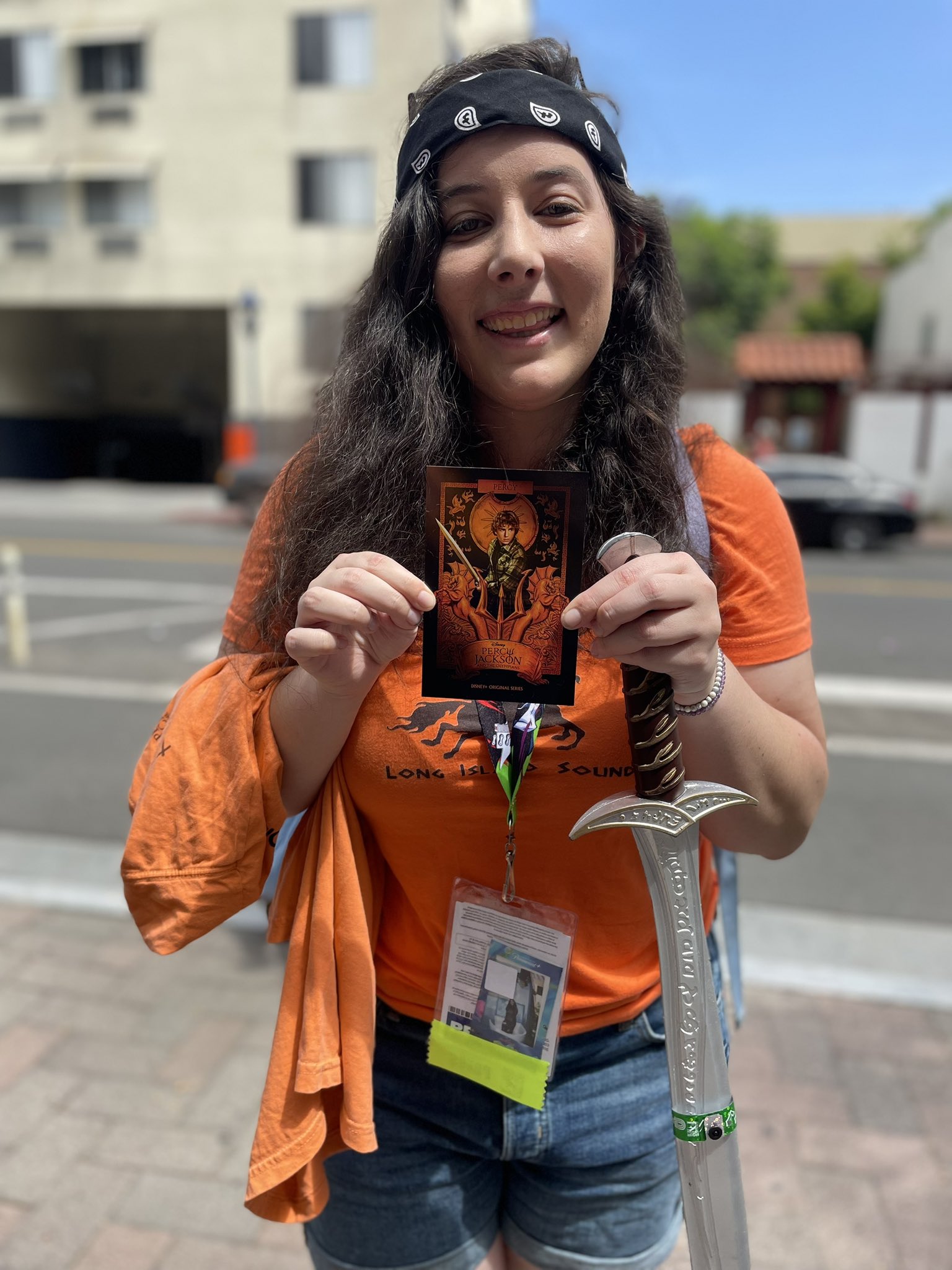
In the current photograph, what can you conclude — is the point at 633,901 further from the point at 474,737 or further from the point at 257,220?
the point at 257,220

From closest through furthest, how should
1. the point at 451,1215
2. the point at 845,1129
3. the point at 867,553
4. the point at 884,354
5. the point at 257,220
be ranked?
1. the point at 451,1215
2. the point at 845,1129
3. the point at 867,553
4. the point at 257,220
5. the point at 884,354

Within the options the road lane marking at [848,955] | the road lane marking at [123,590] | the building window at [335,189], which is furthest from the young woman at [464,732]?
the building window at [335,189]

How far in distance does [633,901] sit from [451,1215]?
20.2 inches

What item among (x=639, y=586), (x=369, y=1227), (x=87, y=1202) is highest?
(x=639, y=586)

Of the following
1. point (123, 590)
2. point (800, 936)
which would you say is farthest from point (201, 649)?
point (800, 936)

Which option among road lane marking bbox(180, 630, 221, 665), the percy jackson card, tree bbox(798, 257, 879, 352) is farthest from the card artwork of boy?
tree bbox(798, 257, 879, 352)

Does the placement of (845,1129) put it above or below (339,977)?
below

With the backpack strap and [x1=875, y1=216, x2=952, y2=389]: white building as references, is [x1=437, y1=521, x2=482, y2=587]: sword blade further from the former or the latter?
[x1=875, y1=216, x2=952, y2=389]: white building

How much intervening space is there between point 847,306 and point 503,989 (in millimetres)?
37862

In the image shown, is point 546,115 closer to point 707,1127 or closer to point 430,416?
point 430,416


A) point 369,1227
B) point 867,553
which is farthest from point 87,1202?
point 867,553

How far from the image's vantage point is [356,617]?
1104 millimetres

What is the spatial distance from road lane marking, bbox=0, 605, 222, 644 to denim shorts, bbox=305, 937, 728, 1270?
6956 mm

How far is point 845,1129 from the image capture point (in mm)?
2555
